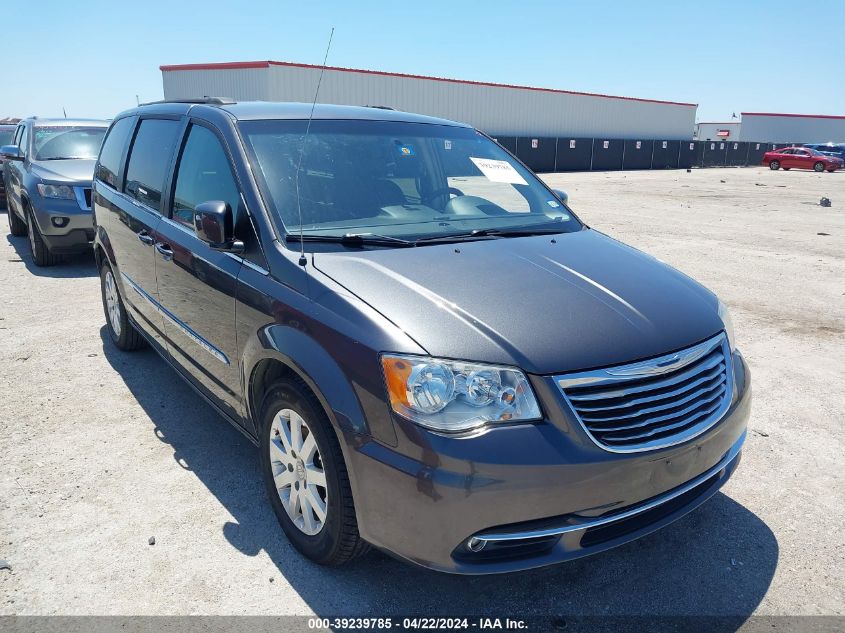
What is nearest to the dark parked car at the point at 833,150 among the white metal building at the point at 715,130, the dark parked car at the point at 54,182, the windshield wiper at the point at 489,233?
the white metal building at the point at 715,130

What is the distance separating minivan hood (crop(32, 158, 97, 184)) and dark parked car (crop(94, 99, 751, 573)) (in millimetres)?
5151

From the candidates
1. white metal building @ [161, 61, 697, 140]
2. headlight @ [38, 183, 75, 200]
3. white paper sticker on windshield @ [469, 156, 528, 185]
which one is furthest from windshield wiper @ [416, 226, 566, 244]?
white metal building @ [161, 61, 697, 140]

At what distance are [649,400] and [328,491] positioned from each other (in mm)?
1248

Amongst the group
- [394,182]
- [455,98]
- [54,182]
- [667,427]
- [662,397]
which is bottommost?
[667,427]

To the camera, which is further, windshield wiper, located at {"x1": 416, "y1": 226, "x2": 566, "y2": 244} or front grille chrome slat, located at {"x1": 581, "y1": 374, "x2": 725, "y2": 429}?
windshield wiper, located at {"x1": 416, "y1": 226, "x2": 566, "y2": 244}

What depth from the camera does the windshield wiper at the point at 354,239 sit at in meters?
2.91

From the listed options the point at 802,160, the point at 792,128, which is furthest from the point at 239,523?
the point at 792,128

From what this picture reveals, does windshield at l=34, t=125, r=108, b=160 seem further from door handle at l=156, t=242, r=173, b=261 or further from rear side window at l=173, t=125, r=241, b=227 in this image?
rear side window at l=173, t=125, r=241, b=227

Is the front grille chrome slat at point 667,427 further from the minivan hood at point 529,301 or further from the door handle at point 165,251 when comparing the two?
the door handle at point 165,251

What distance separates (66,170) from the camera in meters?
8.52

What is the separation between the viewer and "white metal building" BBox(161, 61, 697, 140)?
2903 centimetres

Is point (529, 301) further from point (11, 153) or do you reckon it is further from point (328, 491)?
point (11, 153)

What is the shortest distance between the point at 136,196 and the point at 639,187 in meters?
23.2

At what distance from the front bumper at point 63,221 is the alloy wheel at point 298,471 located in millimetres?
6271
